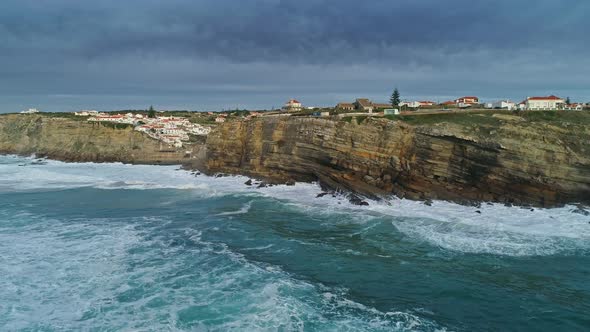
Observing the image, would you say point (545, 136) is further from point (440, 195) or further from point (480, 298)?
point (480, 298)

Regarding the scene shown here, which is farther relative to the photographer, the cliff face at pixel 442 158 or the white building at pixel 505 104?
the white building at pixel 505 104

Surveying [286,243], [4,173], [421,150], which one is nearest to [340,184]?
[421,150]

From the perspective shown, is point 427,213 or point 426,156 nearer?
point 427,213

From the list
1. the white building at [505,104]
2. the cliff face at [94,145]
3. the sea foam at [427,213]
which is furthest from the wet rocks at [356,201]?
the cliff face at [94,145]

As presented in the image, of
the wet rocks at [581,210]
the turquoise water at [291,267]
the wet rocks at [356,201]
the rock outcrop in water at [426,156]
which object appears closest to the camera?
the turquoise water at [291,267]

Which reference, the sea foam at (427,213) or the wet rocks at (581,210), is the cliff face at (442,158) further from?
the sea foam at (427,213)

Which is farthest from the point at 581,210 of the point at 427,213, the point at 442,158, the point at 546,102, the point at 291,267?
the point at 546,102

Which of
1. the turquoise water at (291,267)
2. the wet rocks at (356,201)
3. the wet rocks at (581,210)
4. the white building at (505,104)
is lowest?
the turquoise water at (291,267)

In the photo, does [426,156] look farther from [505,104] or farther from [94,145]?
[94,145]
